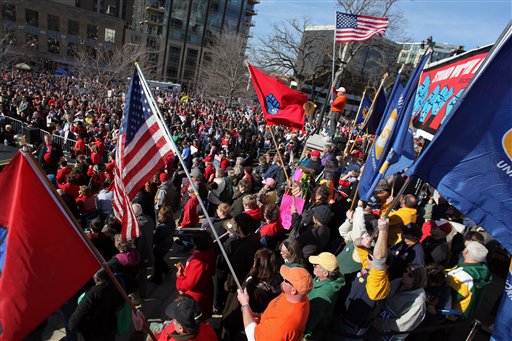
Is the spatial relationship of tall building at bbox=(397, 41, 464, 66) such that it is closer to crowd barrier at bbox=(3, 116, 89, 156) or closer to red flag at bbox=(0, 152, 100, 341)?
red flag at bbox=(0, 152, 100, 341)

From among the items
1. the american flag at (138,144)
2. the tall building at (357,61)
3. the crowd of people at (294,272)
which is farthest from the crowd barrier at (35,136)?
the tall building at (357,61)

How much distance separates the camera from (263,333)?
2488mm

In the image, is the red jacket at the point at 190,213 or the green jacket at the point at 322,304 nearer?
the green jacket at the point at 322,304

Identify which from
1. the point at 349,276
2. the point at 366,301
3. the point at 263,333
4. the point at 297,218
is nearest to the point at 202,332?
the point at 263,333

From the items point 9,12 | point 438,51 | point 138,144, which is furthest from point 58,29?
point 138,144

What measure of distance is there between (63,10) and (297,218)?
5943 centimetres

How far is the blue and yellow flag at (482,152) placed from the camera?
2.32m

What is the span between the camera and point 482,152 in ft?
8.01

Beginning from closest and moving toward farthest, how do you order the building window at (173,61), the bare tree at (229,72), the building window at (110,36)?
1. the bare tree at (229,72)
2. the building window at (110,36)
3. the building window at (173,61)

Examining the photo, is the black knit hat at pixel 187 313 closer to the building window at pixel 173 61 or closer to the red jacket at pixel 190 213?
the red jacket at pixel 190 213

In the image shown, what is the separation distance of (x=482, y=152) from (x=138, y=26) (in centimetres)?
7860

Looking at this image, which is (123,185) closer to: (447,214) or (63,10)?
(447,214)

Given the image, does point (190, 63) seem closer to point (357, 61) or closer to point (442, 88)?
point (357, 61)

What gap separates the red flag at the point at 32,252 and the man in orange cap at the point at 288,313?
1.37 meters
